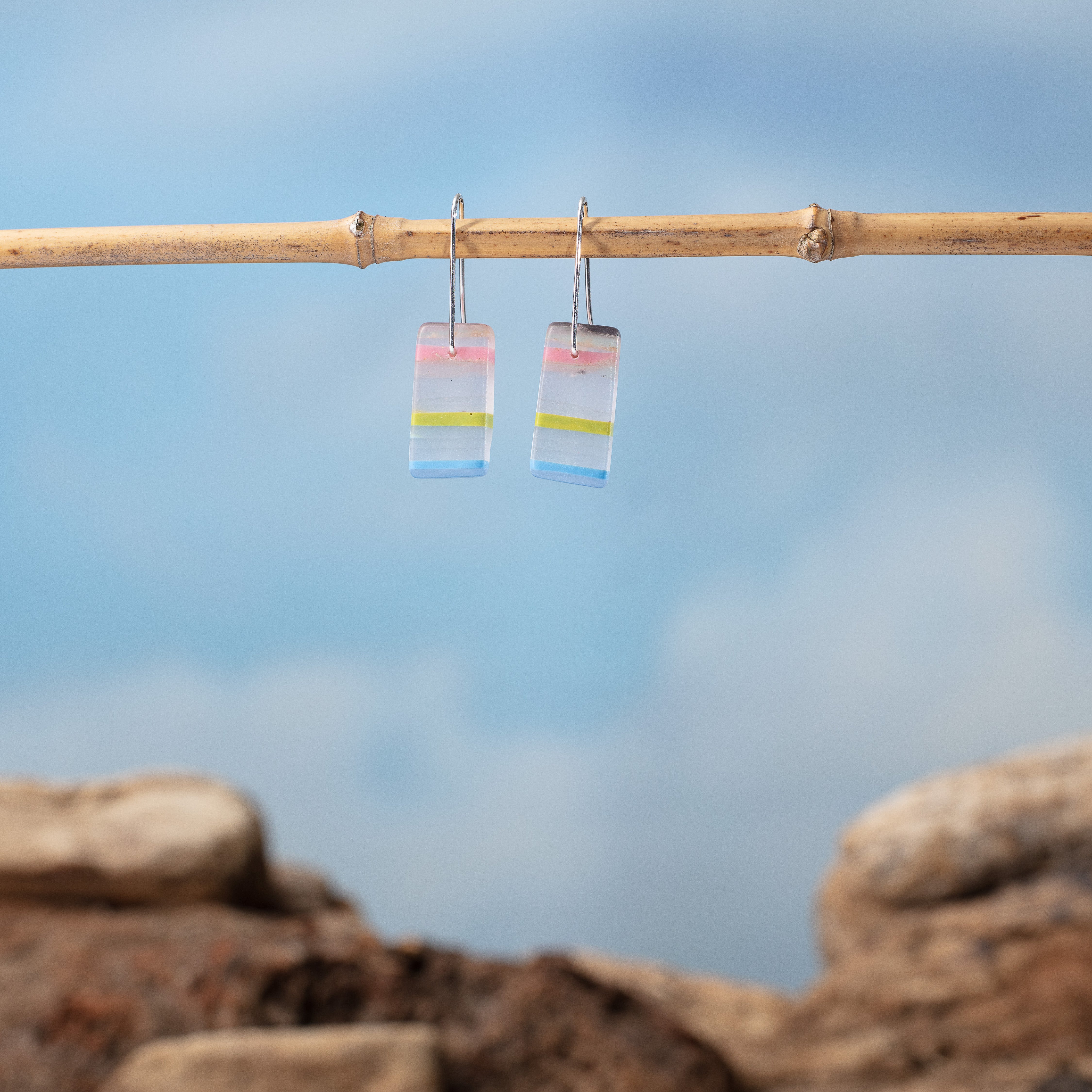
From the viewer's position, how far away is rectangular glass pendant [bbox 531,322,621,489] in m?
1.38

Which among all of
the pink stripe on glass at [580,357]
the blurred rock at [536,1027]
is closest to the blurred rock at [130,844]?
the blurred rock at [536,1027]

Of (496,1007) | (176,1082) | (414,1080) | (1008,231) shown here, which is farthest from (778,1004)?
(1008,231)

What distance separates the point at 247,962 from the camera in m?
2.30

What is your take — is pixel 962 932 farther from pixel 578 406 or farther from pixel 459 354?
pixel 459 354

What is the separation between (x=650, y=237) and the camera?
1.38 m

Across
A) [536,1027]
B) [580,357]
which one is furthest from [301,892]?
[580,357]

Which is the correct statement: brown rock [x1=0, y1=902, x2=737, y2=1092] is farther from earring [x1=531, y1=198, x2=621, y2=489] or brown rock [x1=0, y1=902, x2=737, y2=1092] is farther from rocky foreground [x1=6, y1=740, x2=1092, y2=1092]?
earring [x1=531, y1=198, x2=621, y2=489]

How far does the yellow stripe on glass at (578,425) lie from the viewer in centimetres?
138

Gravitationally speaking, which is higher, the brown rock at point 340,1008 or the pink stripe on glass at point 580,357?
the pink stripe on glass at point 580,357

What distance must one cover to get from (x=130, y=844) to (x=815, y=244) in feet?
8.13

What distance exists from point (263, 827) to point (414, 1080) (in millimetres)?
1364

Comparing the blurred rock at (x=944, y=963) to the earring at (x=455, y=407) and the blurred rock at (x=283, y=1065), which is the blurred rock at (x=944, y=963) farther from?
the earring at (x=455, y=407)

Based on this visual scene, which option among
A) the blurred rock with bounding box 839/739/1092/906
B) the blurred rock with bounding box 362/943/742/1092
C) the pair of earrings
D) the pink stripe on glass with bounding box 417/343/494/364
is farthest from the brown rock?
the pink stripe on glass with bounding box 417/343/494/364

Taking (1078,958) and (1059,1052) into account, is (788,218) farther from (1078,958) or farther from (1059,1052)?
(1078,958)
